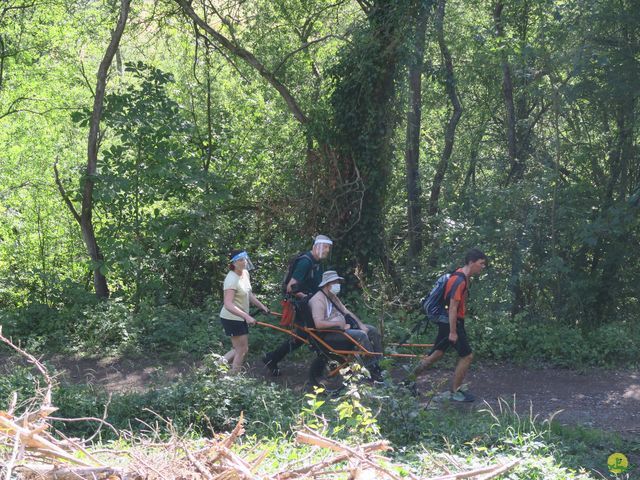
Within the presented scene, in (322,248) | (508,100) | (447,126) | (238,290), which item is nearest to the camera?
(238,290)

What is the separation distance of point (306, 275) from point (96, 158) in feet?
16.1

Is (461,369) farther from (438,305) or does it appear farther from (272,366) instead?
(272,366)

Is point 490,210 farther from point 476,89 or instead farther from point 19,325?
point 19,325

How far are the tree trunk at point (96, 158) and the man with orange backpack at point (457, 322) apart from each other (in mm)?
5699

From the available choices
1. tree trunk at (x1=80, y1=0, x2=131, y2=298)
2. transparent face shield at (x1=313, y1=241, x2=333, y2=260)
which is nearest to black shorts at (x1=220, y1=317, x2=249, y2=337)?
transparent face shield at (x1=313, y1=241, x2=333, y2=260)

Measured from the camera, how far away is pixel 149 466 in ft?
13.8

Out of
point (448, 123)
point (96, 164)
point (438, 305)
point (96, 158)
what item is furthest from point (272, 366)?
point (448, 123)

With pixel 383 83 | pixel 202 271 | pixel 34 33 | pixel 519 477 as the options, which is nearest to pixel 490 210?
pixel 383 83

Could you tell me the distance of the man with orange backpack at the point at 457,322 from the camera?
28.4 feet

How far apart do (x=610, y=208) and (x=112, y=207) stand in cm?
747

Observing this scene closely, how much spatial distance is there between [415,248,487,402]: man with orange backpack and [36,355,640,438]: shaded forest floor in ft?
0.77

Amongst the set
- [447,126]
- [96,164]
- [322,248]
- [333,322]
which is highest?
[447,126]

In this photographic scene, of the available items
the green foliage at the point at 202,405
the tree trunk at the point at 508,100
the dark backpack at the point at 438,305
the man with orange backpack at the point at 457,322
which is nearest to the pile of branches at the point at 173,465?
the green foliage at the point at 202,405

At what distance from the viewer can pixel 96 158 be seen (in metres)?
13.0
